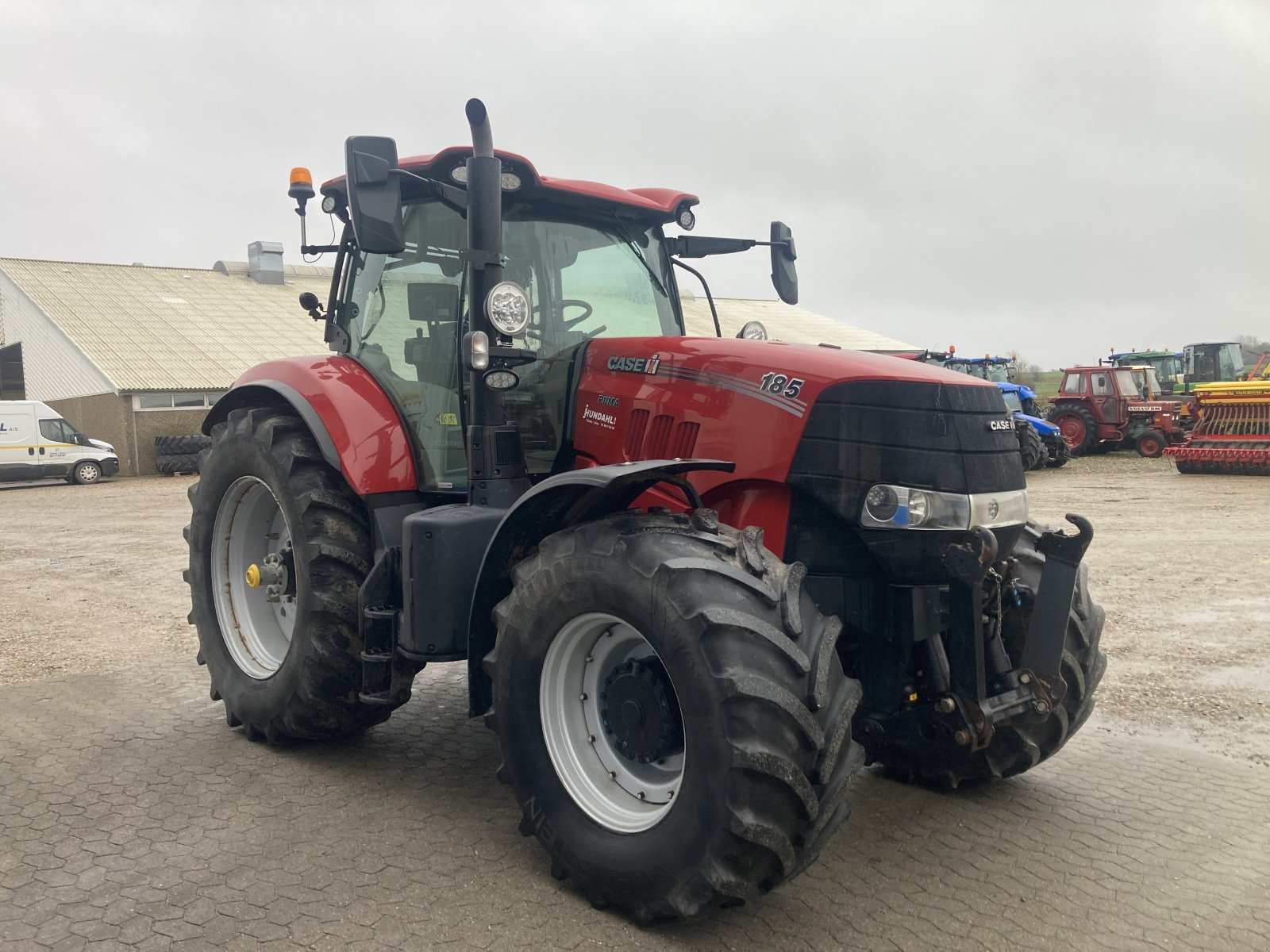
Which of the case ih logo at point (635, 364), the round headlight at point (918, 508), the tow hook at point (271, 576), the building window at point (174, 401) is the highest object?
the case ih logo at point (635, 364)

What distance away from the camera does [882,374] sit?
3.39m

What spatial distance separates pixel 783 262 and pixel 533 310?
1396 mm

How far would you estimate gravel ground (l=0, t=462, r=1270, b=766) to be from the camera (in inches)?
216

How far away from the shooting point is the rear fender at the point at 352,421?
4.31m

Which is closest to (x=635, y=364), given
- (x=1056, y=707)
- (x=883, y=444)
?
(x=883, y=444)

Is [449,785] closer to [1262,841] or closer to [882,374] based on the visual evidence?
[882,374]

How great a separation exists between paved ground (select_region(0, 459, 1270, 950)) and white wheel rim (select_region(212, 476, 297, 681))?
1.42 ft

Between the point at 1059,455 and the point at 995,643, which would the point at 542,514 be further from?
the point at 1059,455

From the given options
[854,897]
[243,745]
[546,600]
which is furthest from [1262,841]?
[243,745]

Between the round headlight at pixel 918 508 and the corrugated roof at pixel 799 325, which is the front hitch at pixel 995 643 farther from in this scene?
the corrugated roof at pixel 799 325

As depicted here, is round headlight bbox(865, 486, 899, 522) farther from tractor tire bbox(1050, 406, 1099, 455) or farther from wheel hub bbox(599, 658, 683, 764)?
tractor tire bbox(1050, 406, 1099, 455)

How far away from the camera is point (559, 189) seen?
14.0 ft

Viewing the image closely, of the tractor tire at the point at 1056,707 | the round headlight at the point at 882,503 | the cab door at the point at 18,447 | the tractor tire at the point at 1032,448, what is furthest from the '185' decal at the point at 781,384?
the cab door at the point at 18,447

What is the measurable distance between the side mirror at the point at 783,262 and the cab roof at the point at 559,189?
1.53 feet
